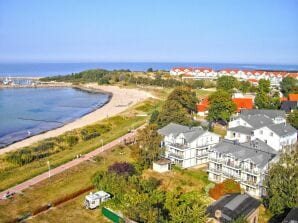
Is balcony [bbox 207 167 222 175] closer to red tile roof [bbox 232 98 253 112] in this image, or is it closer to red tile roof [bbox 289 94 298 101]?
red tile roof [bbox 232 98 253 112]

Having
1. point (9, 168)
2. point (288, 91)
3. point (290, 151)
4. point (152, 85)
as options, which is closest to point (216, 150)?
point (290, 151)

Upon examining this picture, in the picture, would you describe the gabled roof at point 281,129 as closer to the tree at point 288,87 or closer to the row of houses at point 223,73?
the tree at point 288,87

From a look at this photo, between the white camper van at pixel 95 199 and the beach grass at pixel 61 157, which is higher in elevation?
the white camper van at pixel 95 199

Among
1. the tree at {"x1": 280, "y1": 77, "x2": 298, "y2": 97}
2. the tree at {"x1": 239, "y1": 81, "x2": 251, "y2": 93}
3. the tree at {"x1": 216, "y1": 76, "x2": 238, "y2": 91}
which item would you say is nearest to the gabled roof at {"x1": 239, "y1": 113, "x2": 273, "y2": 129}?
the tree at {"x1": 280, "y1": 77, "x2": 298, "y2": 97}

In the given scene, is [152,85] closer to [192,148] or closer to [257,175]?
[192,148]

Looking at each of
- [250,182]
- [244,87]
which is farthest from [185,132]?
[244,87]

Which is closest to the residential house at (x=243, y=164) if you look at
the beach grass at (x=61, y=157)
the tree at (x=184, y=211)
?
the tree at (x=184, y=211)
